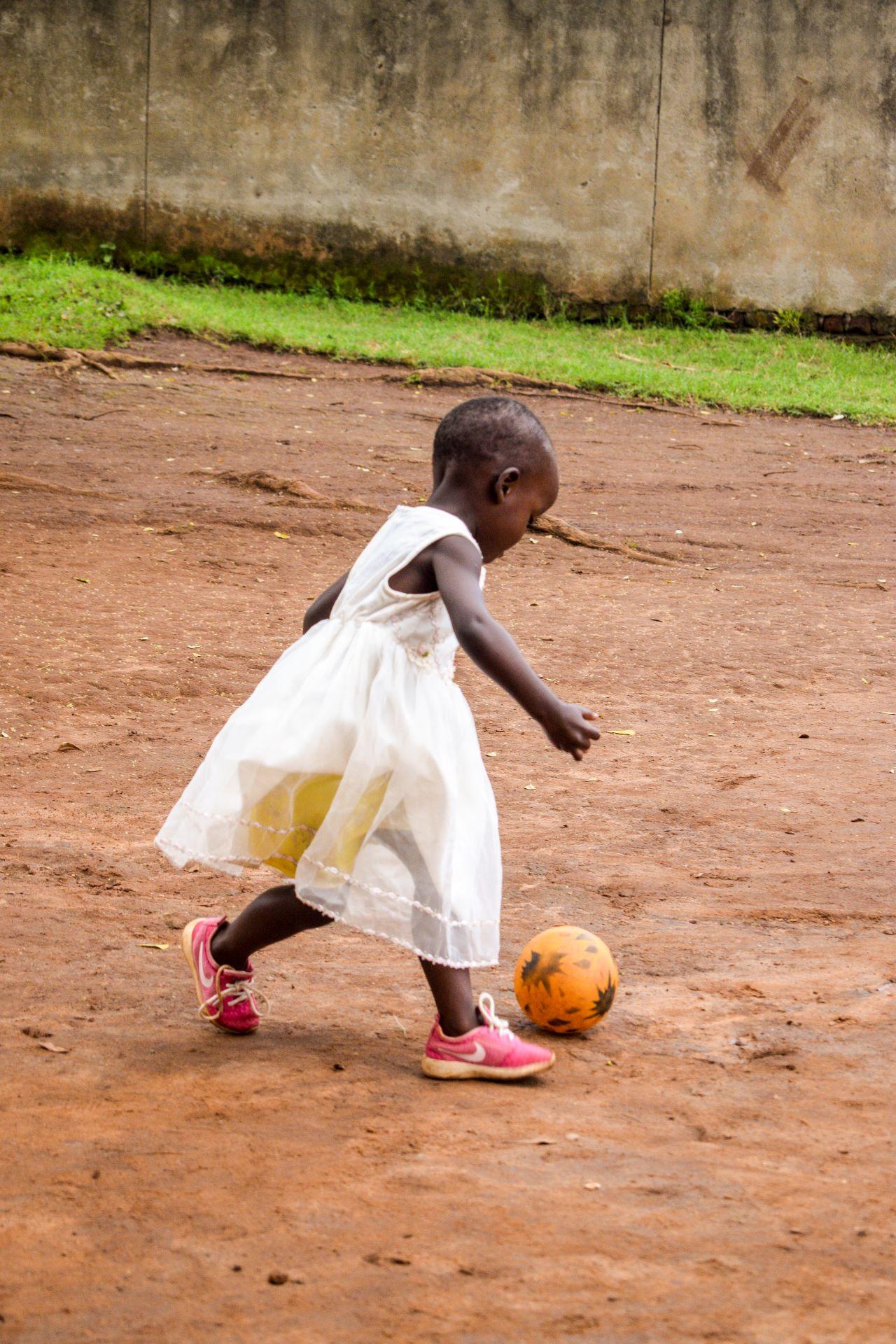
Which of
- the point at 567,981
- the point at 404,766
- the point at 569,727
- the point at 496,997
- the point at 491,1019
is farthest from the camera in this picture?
the point at 496,997

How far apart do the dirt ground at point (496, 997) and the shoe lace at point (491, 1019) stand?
127 millimetres

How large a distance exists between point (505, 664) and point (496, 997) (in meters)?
0.99

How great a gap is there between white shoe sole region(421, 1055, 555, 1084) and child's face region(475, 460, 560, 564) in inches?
39.9

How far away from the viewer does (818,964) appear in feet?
10.9

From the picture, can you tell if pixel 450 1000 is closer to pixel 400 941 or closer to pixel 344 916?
pixel 400 941

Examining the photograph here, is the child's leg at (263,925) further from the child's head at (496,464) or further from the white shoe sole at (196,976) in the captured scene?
the child's head at (496,464)

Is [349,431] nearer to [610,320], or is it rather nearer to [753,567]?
[753,567]

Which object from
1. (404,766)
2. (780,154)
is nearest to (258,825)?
(404,766)

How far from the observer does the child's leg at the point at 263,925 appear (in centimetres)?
280

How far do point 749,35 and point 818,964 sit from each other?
478 inches

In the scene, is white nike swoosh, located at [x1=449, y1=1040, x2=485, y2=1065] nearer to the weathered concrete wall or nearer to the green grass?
the green grass

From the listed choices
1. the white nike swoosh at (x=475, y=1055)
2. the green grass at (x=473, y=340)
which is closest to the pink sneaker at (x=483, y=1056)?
the white nike swoosh at (x=475, y=1055)

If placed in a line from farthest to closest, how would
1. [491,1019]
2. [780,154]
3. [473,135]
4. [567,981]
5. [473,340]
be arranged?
[780,154] < [473,135] < [473,340] < [567,981] < [491,1019]

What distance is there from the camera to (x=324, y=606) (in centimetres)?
296
